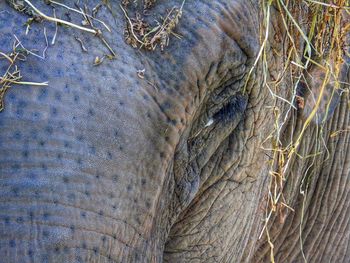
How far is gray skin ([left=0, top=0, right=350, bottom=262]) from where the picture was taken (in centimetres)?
227

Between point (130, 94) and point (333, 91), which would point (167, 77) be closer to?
point (130, 94)

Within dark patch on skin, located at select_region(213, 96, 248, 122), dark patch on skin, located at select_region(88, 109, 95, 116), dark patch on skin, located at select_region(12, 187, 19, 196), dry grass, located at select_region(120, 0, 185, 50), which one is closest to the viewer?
dark patch on skin, located at select_region(12, 187, 19, 196)

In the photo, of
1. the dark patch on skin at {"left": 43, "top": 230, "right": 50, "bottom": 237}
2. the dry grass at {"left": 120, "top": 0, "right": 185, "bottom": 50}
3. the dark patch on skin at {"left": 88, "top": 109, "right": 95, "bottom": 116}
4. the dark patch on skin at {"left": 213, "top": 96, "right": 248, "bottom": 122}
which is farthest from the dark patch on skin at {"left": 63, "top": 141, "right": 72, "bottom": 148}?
the dark patch on skin at {"left": 213, "top": 96, "right": 248, "bottom": 122}

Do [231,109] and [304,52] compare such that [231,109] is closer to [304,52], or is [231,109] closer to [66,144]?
[304,52]

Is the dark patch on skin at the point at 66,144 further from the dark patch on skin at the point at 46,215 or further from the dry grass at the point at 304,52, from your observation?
the dry grass at the point at 304,52

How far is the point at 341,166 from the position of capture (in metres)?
3.74

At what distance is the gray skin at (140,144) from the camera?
2.27m

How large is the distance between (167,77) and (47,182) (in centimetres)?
55

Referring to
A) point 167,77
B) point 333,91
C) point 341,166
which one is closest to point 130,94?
point 167,77

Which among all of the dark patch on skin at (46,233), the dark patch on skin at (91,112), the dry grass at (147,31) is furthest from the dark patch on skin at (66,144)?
the dry grass at (147,31)

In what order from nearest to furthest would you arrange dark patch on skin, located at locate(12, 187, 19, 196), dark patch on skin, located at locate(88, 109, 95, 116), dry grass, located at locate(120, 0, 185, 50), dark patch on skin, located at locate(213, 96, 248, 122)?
dark patch on skin, located at locate(12, 187, 19, 196)
dark patch on skin, located at locate(88, 109, 95, 116)
dry grass, located at locate(120, 0, 185, 50)
dark patch on skin, located at locate(213, 96, 248, 122)

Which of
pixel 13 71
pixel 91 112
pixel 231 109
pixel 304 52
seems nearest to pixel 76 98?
pixel 91 112

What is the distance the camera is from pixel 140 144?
97.3 inches

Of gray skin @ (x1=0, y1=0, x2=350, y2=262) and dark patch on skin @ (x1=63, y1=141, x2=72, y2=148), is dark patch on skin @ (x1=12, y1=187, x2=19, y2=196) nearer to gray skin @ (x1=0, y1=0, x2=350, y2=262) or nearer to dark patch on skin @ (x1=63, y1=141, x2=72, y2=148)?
gray skin @ (x1=0, y1=0, x2=350, y2=262)
